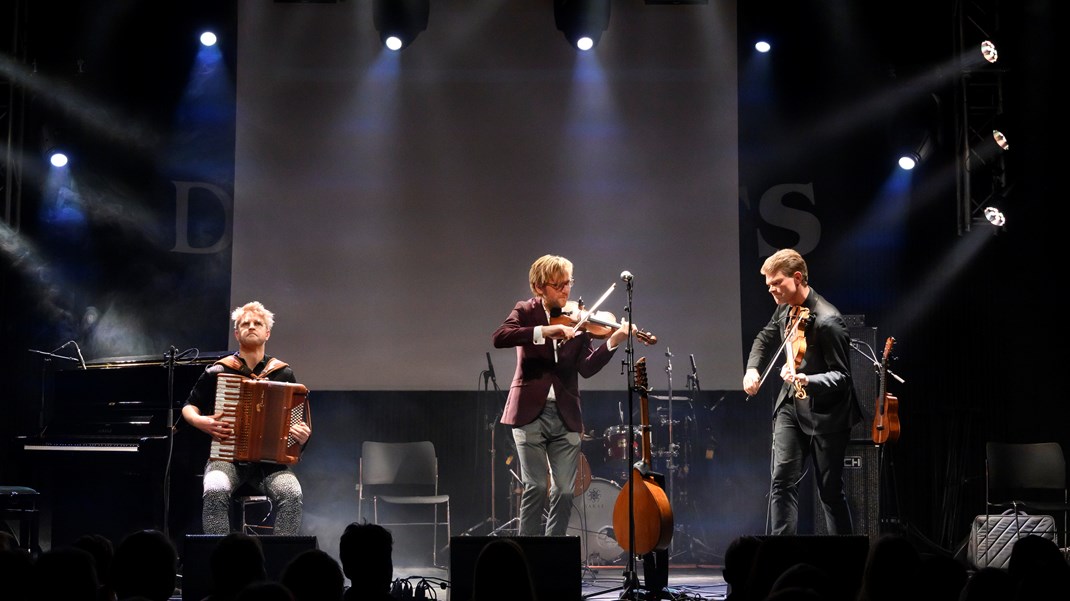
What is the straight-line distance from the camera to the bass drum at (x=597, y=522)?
321 inches

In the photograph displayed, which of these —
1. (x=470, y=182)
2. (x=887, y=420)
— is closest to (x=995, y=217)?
(x=887, y=420)

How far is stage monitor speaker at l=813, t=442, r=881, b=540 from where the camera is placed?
815 cm

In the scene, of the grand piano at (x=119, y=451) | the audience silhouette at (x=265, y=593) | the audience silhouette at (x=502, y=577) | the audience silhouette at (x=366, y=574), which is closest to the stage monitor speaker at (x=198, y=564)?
the audience silhouette at (x=366, y=574)

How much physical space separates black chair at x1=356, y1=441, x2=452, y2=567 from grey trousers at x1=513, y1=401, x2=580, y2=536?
2735 mm

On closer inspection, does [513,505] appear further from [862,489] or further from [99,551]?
[99,551]

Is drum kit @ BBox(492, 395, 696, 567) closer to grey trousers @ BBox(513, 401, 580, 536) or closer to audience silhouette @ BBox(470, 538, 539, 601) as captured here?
grey trousers @ BBox(513, 401, 580, 536)

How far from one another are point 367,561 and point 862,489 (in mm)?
5780

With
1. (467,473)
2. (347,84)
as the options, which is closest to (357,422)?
(467,473)

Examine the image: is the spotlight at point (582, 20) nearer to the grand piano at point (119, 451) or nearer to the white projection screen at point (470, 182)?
the white projection screen at point (470, 182)

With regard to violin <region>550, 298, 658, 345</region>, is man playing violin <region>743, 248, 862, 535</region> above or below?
below

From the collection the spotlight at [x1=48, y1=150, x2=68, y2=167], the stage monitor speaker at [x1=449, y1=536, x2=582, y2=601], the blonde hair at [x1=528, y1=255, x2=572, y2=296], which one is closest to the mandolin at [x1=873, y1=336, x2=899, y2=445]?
the blonde hair at [x1=528, y1=255, x2=572, y2=296]

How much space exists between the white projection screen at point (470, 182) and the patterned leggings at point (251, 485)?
232cm

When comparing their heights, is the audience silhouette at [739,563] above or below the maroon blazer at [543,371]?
below

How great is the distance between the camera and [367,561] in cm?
344
